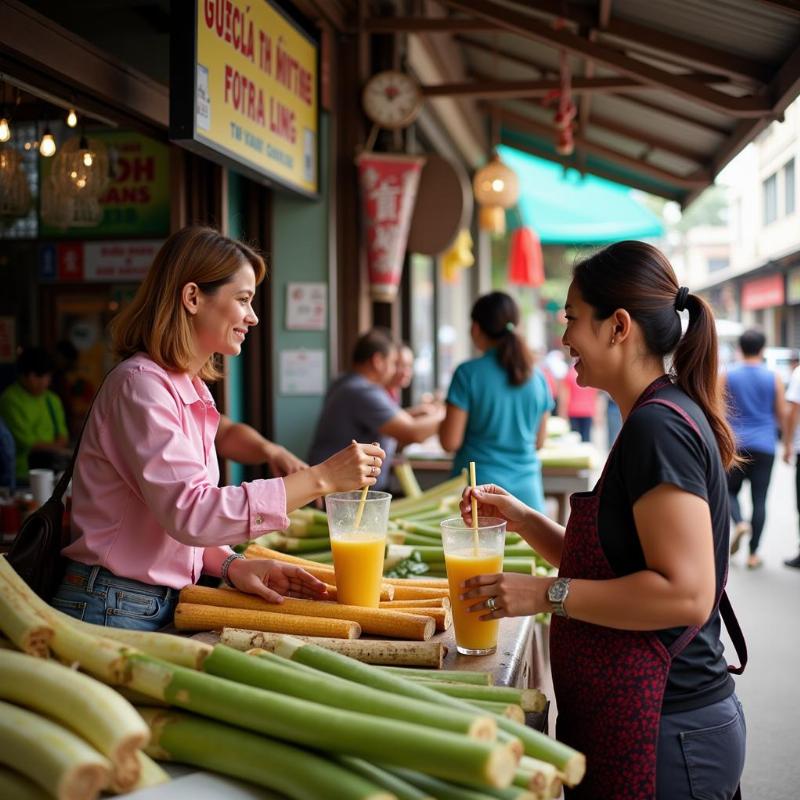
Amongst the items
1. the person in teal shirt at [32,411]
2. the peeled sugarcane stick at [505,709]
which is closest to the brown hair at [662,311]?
the peeled sugarcane stick at [505,709]

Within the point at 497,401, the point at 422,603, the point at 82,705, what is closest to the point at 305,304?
the point at 497,401

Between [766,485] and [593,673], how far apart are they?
6654 mm

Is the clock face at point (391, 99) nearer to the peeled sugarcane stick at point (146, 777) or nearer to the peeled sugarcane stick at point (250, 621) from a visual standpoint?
the peeled sugarcane stick at point (250, 621)

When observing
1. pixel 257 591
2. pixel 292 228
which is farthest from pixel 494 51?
pixel 257 591

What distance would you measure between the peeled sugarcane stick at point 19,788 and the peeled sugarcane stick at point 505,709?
73 cm

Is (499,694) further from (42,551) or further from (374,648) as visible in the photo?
(42,551)

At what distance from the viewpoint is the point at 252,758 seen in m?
1.43

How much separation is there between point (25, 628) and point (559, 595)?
3.29 feet

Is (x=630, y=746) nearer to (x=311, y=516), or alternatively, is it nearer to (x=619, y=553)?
(x=619, y=553)

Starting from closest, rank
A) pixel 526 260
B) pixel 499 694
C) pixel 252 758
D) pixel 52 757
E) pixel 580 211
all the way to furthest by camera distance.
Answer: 1. pixel 52 757
2. pixel 252 758
3. pixel 499 694
4. pixel 526 260
5. pixel 580 211

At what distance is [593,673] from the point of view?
1.86 m

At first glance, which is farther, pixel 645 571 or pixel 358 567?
pixel 358 567

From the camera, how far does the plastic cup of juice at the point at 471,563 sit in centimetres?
203

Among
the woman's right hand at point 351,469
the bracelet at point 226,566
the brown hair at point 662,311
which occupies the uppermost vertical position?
the brown hair at point 662,311
